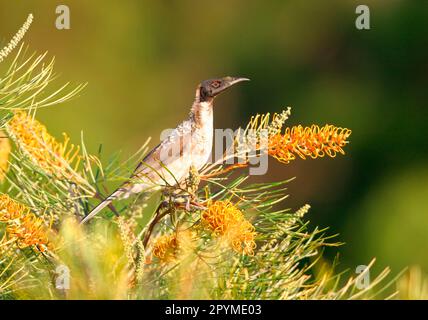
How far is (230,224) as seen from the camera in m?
1.16

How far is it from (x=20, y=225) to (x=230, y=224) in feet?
0.91

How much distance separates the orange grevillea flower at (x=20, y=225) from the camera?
1097 mm

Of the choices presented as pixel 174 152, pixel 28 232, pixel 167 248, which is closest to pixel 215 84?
pixel 174 152

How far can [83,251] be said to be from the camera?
1057 mm

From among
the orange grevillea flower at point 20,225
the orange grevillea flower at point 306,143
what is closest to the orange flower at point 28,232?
the orange grevillea flower at point 20,225

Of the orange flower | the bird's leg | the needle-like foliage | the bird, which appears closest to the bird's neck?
the bird

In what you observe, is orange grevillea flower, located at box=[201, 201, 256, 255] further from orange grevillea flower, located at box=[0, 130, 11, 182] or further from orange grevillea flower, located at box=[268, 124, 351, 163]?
orange grevillea flower, located at box=[0, 130, 11, 182]

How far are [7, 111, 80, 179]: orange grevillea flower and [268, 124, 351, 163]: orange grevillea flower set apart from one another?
13.2 inches

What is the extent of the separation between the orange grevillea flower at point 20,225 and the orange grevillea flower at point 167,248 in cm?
17

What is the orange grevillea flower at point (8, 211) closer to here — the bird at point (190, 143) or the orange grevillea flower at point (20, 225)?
the orange grevillea flower at point (20, 225)

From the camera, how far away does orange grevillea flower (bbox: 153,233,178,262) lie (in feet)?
3.98

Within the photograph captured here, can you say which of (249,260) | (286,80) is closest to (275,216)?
(249,260)

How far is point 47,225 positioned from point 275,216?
330 millimetres

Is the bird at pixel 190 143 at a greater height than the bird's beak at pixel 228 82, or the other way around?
the bird's beak at pixel 228 82
